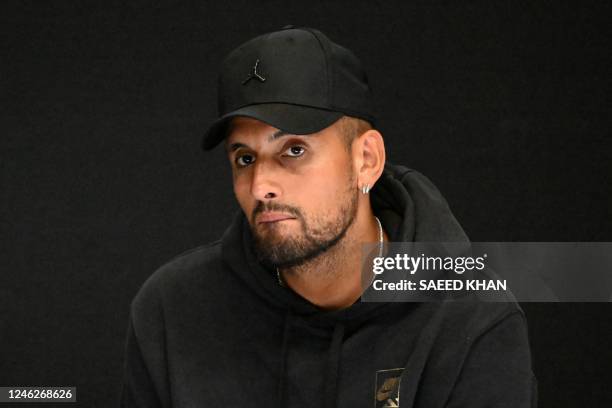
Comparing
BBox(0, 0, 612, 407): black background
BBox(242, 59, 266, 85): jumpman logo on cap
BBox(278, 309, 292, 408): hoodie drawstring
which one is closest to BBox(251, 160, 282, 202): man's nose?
BBox(242, 59, 266, 85): jumpman logo on cap

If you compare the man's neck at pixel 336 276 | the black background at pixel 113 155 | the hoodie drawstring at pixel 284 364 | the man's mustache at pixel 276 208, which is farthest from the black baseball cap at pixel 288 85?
the black background at pixel 113 155

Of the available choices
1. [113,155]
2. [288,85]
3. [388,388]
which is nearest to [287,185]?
[288,85]

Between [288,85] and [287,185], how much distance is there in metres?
0.16

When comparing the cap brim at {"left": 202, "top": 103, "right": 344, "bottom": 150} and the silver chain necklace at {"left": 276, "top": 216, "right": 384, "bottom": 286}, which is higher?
the cap brim at {"left": 202, "top": 103, "right": 344, "bottom": 150}

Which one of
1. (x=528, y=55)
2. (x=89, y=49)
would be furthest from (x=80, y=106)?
(x=528, y=55)

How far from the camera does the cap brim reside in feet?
4.40

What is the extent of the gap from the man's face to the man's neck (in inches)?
3.2

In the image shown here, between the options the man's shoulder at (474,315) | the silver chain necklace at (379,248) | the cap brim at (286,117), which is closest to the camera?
the cap brim at (286,117)

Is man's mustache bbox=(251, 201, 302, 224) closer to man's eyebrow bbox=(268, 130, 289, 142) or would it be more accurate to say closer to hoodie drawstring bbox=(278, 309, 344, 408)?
man's eyebrow bbox=(268, 130, 289, 142)

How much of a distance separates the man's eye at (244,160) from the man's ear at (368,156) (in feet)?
0.60

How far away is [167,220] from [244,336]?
0.52m

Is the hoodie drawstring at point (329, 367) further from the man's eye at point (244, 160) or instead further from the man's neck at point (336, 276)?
the man's eye at point (244, 160)

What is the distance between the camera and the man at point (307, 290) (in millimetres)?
1394

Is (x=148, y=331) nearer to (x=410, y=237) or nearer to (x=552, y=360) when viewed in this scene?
(x=410, y=237)
